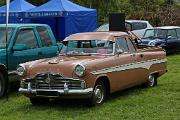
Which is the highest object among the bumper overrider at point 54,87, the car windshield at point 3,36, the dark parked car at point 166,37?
the car windshield at point 3,36

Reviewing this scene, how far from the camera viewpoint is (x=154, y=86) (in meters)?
12.3

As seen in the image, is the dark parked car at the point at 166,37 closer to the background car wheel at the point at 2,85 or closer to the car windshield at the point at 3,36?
the car windshield at the point at 3,36

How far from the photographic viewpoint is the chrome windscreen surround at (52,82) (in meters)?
9.01

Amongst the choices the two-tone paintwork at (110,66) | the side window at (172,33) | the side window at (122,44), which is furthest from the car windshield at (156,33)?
the side window at (122,44)

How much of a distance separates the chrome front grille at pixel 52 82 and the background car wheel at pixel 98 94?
0.49 metres

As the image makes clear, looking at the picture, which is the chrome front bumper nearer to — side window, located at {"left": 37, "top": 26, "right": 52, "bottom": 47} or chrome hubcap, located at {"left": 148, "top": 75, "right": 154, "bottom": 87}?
side window, located at {"left": 37, "top": 26, "right": 52, "bottom": 47}

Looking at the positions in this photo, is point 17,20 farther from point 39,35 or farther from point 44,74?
point 44,74

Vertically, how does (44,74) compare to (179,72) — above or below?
above

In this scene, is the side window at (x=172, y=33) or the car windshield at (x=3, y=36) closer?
the car windshield at (x=3, y=36)

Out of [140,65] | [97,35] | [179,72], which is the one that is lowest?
[179,72]

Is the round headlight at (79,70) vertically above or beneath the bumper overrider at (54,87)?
above

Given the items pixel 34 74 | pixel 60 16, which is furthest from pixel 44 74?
pixel 60 16

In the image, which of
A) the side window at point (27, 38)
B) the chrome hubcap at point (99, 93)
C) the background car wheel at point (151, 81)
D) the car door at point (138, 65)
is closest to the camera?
the chrome hubcap at point (99, 93)

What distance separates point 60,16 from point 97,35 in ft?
37.5
